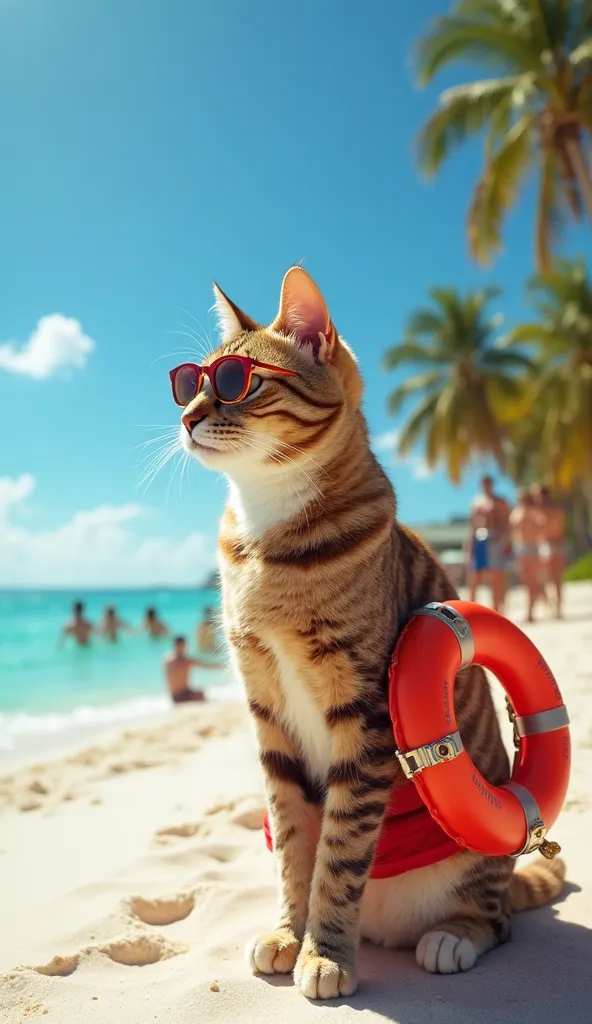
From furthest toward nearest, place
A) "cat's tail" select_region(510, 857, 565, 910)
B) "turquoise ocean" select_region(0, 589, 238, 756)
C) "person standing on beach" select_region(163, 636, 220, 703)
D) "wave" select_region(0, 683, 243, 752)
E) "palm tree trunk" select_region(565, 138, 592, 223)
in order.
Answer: "palm tree trunk" select_region(565, 138, 592, 223) < "person standing on beach" select_region(163, 636, 220, 703) < "turquoise ocean" select_region(0, 589, 238, 756) < "wave" select_region(0, 683, 243, 752) < "cat's tail" select_region(510, 857, 565, 910)

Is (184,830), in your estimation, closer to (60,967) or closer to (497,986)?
(60,967)

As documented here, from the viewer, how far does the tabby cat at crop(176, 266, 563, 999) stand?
2.04 metres

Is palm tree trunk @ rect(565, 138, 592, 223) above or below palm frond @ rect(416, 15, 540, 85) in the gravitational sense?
below

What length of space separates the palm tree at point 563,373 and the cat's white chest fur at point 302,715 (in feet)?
67.3

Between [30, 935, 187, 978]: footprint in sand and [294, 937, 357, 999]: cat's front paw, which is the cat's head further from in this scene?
[30, 935, 187, 978]: footprint in sand

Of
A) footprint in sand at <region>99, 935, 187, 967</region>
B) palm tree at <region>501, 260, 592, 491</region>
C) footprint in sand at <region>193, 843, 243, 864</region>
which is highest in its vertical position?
palm tree at <region>501, 260, 592, 491</region>

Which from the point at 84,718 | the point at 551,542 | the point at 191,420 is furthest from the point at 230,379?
the point at 551,542

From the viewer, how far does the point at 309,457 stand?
2260mm

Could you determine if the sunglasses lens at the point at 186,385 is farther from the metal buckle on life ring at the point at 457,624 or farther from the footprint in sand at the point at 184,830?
the footprint in sand at the point at 184,830

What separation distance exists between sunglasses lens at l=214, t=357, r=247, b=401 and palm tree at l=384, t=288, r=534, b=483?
23.9 meters

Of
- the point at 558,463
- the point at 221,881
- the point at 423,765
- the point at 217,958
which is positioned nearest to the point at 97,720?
the point at 221,881

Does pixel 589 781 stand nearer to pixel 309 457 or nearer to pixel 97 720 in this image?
pixel 309 457

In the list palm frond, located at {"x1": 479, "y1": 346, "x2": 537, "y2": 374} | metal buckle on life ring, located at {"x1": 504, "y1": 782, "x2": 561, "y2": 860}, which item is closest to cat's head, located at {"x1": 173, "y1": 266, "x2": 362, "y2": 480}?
metal buckle on life ring, located at {"x1": 504, "y1": 782, "x2": 561, "y2": 860}

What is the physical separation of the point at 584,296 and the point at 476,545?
1893 centimetres
